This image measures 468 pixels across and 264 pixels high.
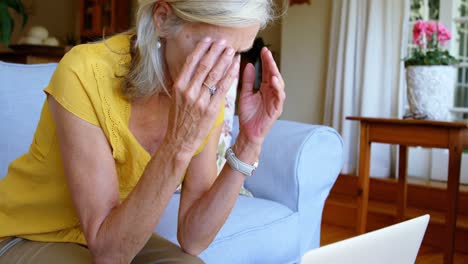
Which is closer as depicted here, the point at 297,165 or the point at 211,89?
the point at 211,89

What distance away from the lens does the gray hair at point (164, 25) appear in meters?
0.88

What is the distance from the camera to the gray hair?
0.88 metres

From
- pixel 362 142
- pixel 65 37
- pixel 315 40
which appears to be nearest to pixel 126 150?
pixel 362 142

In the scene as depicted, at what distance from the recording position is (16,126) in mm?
1445

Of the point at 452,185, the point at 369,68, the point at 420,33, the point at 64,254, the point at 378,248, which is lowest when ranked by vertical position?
the point at 452,185

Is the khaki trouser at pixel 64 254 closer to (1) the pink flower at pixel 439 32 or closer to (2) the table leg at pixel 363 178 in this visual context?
(2) the table leg at pixel 363 178

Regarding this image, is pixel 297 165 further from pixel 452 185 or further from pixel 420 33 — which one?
pixel 420 33

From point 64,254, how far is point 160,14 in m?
0.45

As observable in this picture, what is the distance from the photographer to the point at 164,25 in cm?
94

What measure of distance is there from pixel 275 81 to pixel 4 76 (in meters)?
0.81

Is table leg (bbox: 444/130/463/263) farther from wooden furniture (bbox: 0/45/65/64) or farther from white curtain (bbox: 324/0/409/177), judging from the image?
wooden furniture (bbox: 0/45/65/64)

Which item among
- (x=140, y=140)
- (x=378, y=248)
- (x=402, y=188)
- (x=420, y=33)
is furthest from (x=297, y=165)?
(x=402, y=188)

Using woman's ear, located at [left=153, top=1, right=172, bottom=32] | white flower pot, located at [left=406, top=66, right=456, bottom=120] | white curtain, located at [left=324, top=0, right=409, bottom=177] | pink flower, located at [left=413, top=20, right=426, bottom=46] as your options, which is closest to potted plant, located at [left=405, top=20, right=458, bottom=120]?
white flower pot, located at [left=406, top=66, right=456, bottom=120]

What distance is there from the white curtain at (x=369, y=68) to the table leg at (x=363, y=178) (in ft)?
3.04
